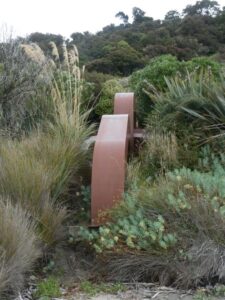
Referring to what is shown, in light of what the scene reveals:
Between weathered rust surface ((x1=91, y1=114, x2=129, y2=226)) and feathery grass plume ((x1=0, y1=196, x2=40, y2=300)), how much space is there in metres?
0.98

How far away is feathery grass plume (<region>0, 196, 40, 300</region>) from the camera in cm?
364

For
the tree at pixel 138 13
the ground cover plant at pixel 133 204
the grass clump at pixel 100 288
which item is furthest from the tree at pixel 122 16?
the grass clump at pixel 100 288

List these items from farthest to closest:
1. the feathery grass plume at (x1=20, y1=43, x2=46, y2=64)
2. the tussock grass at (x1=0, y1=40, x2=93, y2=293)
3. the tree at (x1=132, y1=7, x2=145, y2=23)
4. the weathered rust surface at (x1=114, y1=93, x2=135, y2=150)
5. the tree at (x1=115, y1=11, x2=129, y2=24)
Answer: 1. the tree at (x1=115, y1=11, x2=129, y2=24)
2. the tree at (x1=132, y1=7, x2=145, y2=23)
3. the feathery grass plume at (x1=20, y1=43, x2=46, y2=64)
4. the weathered rust surface at (x1=114, y1=93, x2=135, y2=150)
5. the tussock grass at (x1=0, y1=40, x2=93, y2=293)

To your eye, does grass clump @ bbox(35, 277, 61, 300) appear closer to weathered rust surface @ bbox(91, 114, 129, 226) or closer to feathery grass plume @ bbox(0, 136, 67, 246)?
feathery grass plume @ bbox(0, 136, 67, 246)

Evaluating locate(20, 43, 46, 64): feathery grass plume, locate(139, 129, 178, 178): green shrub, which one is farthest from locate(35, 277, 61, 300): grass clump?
locate(20, 43, 46, 64): feathery grass plume

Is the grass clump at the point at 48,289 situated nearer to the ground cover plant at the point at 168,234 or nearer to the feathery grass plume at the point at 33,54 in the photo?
the ground cover plant at the point at 168,234

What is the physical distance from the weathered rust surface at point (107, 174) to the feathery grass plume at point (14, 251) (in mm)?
978

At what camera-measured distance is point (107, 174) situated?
5.18 meters

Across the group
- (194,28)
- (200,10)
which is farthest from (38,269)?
(200,10)

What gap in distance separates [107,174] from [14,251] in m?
1.66

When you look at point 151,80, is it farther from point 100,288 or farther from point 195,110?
point 100,288

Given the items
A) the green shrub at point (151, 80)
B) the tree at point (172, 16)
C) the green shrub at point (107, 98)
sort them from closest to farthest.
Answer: the green shrub at point (151, 80) < the green shrub at point (107, 98) < the tree at point (172, 16)

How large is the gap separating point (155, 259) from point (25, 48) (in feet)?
18.0

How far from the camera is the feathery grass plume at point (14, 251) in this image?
3645 mm
